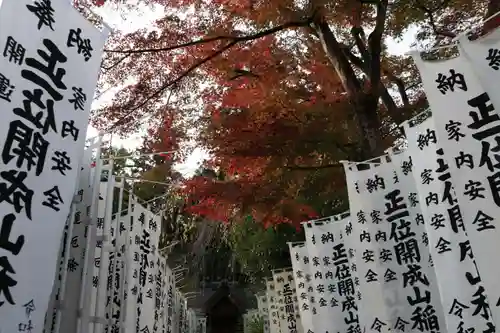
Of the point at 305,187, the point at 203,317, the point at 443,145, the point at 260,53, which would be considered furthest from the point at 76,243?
the point at 203,317

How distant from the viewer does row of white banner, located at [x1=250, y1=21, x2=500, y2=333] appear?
4.54m

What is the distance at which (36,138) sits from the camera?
4.34 meters

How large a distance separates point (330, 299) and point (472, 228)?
556 cm

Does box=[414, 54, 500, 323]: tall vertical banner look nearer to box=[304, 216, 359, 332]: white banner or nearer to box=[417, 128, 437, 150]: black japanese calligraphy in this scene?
box=[417, 128, 437, 150]: black japanese calligraphy

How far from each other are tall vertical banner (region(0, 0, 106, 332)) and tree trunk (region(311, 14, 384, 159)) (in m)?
5.38

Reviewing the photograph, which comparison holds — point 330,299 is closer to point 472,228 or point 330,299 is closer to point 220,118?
point 220,118

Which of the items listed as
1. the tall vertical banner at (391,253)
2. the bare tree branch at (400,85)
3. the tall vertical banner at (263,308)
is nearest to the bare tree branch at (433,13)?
the bare tree branch at (400,85)

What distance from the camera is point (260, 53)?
11.1 metres

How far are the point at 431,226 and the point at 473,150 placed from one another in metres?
1.45

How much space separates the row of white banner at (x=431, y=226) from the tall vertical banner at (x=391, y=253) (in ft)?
0.05

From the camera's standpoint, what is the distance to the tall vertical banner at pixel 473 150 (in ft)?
14.5

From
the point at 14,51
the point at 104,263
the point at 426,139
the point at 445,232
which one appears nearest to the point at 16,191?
the point at 14,51

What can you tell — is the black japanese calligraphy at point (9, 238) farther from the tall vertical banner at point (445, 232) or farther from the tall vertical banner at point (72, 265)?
the tall vertical banner at point (445, 232)

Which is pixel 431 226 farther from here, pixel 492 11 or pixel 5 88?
pixel 492 11
